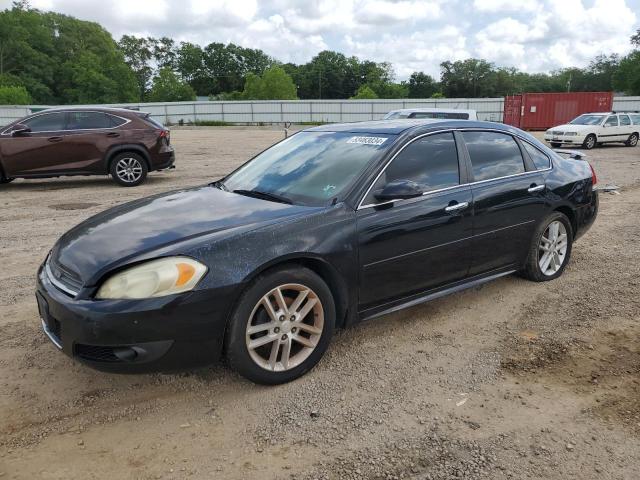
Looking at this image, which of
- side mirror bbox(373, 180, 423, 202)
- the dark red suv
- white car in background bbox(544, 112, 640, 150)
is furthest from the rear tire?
side mirror bbox(373, 180, 423, 202)

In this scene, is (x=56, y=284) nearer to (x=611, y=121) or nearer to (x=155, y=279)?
(x=155, y=279)

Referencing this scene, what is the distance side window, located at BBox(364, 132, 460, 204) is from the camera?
3.79m

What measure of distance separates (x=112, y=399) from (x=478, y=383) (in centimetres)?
223

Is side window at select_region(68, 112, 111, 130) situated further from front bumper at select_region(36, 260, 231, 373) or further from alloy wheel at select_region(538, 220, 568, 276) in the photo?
alloy wheel at select_region(538, 220, 568, 276)

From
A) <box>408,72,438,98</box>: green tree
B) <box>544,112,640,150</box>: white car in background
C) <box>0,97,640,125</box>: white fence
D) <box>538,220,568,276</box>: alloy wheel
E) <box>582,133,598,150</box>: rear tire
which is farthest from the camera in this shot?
<box>408,72,438,98</box>: green tree

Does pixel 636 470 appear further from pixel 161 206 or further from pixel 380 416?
pixel 161 206

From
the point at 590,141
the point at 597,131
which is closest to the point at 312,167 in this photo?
the point at 590,141

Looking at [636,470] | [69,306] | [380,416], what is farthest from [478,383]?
[69,306]

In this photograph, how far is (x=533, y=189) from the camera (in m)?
4.68

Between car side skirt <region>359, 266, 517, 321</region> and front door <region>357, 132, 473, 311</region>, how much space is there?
4cm

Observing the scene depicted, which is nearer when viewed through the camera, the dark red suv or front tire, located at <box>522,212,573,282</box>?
front tire, located at <box>522,212,573,282</box>

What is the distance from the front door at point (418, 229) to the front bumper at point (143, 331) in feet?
3.64

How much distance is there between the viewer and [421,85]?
11350 centimetres

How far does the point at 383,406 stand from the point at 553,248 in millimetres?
2901
